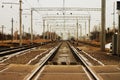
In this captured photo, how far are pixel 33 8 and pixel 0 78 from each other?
61.6 meters

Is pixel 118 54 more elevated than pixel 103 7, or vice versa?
pixel 103 7

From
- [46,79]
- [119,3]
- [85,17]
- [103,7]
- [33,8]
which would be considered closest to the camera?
[46,79]

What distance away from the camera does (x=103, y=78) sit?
14617 millimetres

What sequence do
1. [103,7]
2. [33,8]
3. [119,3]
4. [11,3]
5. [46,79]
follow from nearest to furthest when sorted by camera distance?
[46,79] → [119,3] → [103,7] → [11,3] → [33,8]

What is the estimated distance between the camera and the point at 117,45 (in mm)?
31172

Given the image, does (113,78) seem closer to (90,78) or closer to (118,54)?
(90,78)

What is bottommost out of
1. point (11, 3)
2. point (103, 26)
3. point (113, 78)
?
point (113, 78)

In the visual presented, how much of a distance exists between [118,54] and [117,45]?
0.84 meters

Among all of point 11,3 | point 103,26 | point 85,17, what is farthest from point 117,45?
point 85,17

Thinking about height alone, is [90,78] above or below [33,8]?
below

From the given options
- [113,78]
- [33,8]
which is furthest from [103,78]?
[33,8]

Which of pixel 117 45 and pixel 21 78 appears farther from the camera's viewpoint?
pixel 117 45

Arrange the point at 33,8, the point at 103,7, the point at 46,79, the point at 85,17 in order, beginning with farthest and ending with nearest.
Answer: the point at 85,17, the point at 33,8, the point at 103,7, the point at 46,79

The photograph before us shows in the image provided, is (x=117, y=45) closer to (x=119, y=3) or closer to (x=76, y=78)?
(x=119, y=3)
